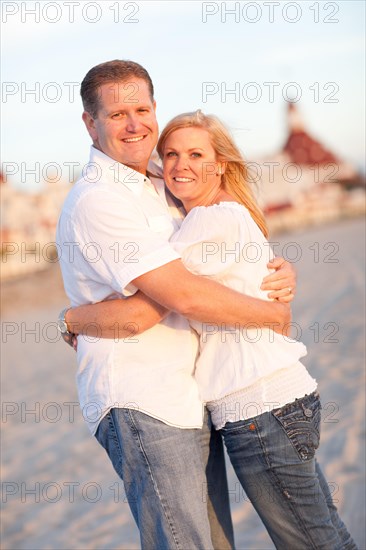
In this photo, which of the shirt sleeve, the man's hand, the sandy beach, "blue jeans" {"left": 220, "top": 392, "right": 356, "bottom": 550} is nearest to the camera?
the shirt sleeve

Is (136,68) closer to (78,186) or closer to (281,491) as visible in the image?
(78,186)

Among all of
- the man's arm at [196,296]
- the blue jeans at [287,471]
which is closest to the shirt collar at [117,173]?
the man's arm at [196,296]

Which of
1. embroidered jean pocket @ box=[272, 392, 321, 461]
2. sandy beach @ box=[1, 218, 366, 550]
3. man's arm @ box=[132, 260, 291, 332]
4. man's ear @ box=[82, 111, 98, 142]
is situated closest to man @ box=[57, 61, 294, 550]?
man's arm @ box=[132, 260, 291, 332]

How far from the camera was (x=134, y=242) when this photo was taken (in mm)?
2545

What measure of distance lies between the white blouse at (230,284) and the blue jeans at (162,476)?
19cm

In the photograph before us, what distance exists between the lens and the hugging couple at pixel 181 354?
8.48 ft

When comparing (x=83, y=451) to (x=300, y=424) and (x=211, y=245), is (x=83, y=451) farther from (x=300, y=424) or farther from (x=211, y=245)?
(x=211, y=245)

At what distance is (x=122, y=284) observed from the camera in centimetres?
256

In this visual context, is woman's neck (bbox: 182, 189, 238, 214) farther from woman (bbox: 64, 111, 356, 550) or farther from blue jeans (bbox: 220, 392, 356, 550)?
blue jeans (bbox: 220, 392, 356, 550)

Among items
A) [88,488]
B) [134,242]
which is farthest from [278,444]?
[88,488]

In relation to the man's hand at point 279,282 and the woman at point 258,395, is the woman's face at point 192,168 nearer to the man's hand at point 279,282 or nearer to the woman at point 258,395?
the woman at point 258,395

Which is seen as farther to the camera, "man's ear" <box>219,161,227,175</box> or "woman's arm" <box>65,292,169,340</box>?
"man's ear" <box>219,161,227,175</box>

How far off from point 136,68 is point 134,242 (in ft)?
2.17

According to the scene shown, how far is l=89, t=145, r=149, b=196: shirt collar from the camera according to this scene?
108 inches
